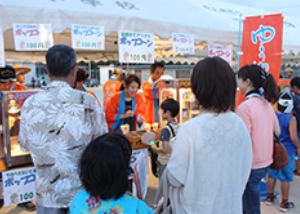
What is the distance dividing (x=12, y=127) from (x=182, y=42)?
2257 millimetres

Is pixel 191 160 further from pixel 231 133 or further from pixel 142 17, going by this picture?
pixel 142 17

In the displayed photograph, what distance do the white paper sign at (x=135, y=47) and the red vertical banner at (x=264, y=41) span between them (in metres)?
1.51

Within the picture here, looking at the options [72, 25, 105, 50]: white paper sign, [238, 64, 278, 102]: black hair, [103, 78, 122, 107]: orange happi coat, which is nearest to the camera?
[238, 64, 278, 102]: black hair

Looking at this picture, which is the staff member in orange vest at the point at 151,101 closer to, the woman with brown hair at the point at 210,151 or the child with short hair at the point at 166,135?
the child with short hair at the point at 166,135

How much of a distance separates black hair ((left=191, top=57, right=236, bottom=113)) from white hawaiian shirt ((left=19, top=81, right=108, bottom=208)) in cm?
60

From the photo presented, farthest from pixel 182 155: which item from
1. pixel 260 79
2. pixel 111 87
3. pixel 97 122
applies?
pixel 111 87

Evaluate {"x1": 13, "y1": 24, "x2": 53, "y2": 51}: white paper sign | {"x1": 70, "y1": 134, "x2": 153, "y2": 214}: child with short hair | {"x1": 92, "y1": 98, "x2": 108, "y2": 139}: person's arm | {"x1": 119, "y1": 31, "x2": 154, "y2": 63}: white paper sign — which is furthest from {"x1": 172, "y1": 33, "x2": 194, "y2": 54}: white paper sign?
{"x1": 70, "y1": 134, "x2": 153, "y2": 214}: child with short hair

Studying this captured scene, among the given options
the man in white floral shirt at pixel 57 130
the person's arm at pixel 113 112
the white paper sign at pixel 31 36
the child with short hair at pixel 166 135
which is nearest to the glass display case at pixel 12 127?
the white paper sign at pixel 31 36

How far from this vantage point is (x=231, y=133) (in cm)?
122

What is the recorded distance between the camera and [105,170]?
1.08 meters

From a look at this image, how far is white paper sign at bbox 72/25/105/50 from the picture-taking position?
2695 millimetres

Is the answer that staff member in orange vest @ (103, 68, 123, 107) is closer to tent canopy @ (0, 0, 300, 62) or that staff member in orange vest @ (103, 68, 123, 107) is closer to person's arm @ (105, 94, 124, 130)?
tent canopy @ (0, 0, 300, 62)

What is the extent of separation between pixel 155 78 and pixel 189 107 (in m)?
1.07

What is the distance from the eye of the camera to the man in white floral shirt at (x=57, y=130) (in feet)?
4.39
